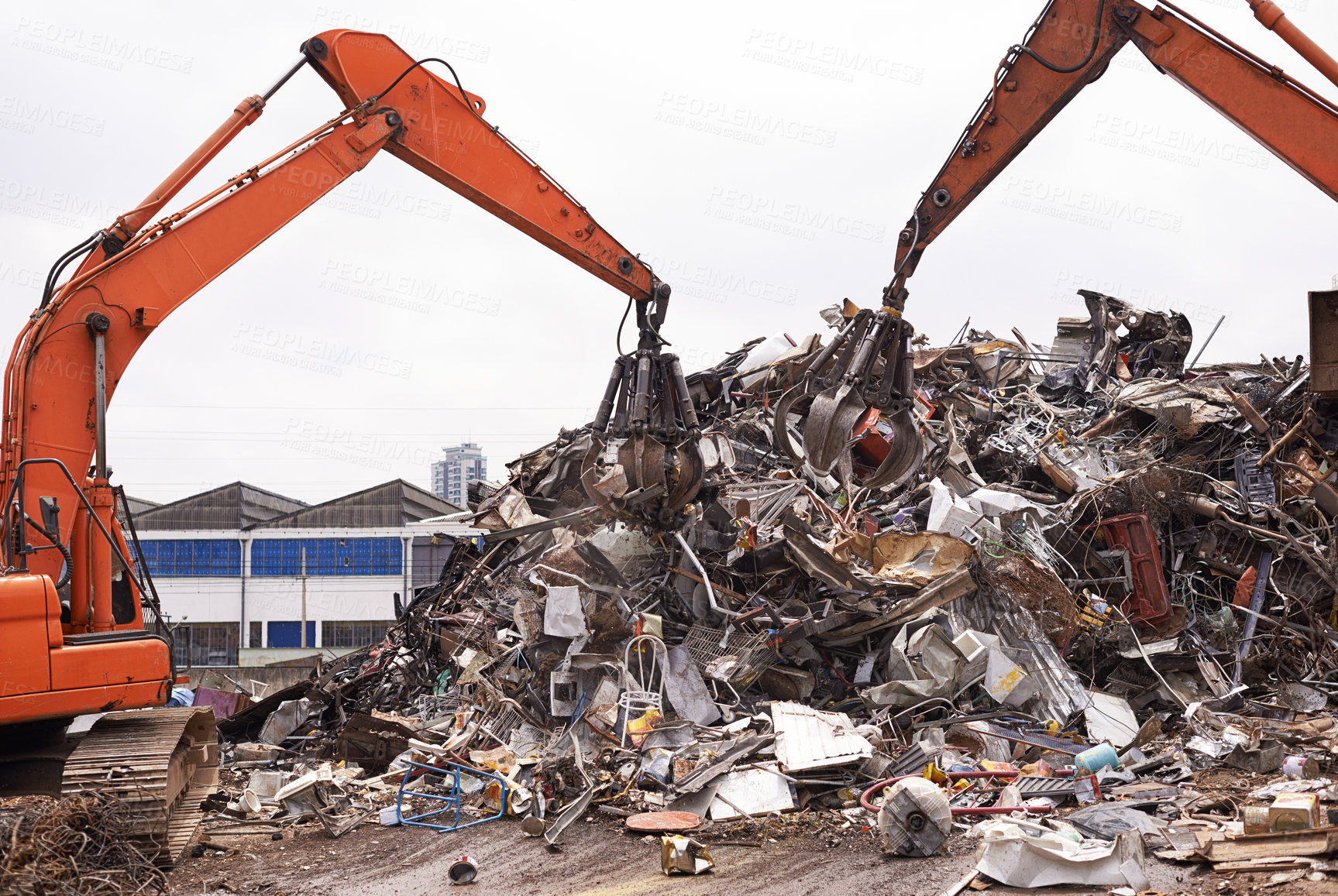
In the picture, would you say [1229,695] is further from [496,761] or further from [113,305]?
[113,305]

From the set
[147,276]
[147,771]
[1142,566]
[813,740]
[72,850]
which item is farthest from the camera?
[1142,566]

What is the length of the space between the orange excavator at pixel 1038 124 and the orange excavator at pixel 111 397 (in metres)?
1.74

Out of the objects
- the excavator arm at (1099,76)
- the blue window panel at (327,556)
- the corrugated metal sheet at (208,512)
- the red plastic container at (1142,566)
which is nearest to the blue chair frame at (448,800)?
the excavator arm at (1099,76)

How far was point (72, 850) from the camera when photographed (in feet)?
17.1

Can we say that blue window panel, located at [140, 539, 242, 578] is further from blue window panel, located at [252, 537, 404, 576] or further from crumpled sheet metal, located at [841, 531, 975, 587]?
crumpled sheet metal, located at [841, 531, 975, 587]

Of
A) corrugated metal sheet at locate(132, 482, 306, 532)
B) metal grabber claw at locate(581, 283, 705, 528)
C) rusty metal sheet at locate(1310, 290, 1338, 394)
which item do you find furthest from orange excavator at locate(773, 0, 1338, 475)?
corrugated metal sheet at locate(132, 482, 306, 532)

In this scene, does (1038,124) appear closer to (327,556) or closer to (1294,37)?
(1294,37)

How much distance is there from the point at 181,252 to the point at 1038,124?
225 inches

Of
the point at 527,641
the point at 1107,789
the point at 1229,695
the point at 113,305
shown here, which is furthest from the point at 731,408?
the point at 113,305

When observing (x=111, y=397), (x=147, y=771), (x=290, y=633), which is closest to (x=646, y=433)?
(x=111, y=397)

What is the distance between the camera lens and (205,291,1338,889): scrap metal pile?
722 cm

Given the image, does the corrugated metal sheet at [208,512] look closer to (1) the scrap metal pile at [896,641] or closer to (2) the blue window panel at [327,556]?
(2) the blue window panel at [327,556]

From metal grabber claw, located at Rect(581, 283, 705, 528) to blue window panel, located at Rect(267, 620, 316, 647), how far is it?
79.1ft

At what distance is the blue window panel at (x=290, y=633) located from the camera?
29375 mm
